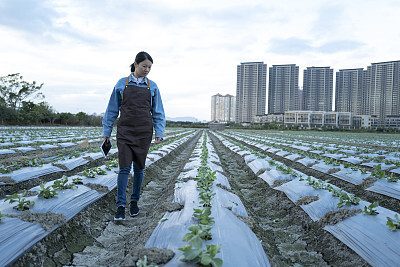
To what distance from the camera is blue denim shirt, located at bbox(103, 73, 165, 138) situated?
304 cm

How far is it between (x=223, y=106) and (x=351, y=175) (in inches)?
5538

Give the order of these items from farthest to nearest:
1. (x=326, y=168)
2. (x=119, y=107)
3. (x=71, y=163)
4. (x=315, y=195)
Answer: (x=326, y=168) → (x=71, y=163) → (x=315, y=195) → (x=119, y=107)

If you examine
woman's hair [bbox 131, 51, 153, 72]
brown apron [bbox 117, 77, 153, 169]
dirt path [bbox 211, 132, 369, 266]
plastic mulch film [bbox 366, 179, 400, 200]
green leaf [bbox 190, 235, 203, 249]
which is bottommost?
dirt path [bbox 211, 132, 369, 266]

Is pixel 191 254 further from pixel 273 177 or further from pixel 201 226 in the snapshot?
pixel 273 177

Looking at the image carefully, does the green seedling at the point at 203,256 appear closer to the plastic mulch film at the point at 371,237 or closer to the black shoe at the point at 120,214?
the plastic mulch film at the point at 371,237

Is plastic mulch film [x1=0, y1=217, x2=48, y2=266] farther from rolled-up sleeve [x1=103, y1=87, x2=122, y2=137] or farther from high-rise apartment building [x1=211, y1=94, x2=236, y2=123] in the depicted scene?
high-rise apartment building [x1=211, y1=94, x2=236, y2=123]

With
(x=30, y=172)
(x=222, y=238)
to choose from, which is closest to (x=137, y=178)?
(x=222, y=238)

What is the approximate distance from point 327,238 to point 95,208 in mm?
2942

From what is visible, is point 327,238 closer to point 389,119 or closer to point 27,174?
point 27,174

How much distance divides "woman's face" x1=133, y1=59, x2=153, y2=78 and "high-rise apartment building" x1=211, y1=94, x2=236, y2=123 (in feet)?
453

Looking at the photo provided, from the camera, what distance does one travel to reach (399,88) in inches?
3711

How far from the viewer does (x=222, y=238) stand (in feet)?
6.73

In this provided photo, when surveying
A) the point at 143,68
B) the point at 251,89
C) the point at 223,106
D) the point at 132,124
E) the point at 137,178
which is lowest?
the point at 137,178

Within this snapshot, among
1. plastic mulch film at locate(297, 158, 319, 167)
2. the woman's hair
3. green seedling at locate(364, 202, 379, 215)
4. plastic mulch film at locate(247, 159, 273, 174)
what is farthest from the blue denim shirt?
plastic mulch film at locate(297, 158, 319, 167)
